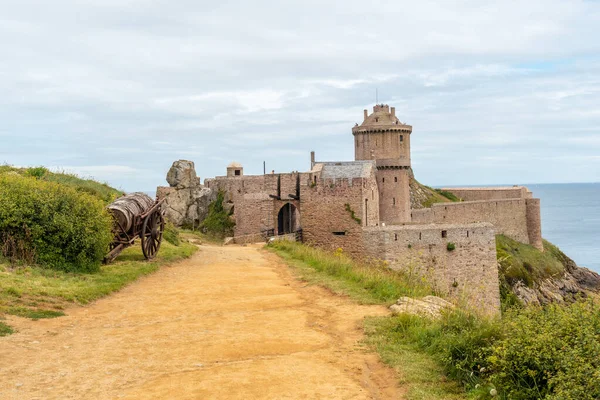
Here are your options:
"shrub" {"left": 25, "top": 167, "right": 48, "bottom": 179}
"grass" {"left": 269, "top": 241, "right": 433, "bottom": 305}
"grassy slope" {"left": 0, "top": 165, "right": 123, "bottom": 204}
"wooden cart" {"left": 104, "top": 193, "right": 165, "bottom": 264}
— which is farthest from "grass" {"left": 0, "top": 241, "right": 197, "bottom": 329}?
"shrub" {"left": 25, "top": 167, "right": 48, "bottom": 179}

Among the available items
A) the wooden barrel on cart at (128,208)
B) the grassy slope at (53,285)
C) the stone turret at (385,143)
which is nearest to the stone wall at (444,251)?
the wooden barrel on cart at (128,208)

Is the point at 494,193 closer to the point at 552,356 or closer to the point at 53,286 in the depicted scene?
the point at 53,286

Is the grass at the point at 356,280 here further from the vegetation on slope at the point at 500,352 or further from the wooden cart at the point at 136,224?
the wooden cart at the point at 136,224

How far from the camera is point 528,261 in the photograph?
160 ft

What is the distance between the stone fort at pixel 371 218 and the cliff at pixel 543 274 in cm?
923

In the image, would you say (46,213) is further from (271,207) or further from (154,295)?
(271,207)

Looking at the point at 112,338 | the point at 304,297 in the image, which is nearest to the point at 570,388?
the point at 112,338

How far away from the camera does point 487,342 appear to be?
7156 millimetres

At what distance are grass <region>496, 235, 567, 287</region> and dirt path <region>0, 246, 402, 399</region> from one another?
32924mm

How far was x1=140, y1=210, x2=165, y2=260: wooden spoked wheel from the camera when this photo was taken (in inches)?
685

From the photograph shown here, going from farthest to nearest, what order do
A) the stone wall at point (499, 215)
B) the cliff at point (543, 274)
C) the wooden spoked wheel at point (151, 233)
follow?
the stone wall at point (499, 215), the cliff at point (543, 274), the wooden spoked wheel at point (151, 233)

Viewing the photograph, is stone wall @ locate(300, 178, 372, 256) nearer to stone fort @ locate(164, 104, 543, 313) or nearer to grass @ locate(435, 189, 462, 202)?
stone fort @ locate(164, 104, 543, 313)

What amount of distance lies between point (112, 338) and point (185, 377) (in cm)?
235

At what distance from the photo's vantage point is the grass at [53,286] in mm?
10352
